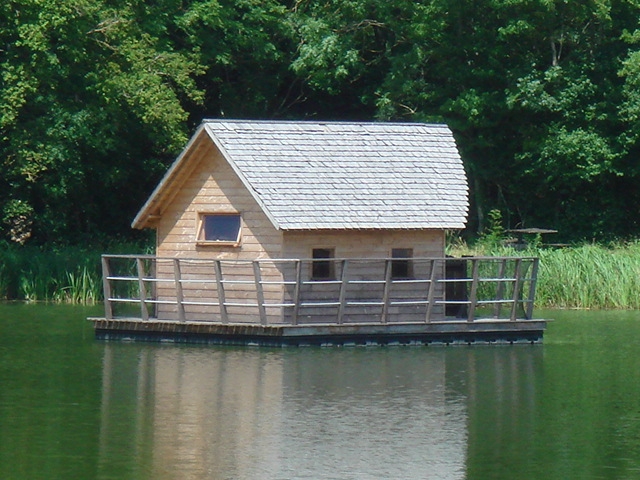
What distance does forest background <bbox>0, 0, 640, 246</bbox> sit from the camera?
140 ft

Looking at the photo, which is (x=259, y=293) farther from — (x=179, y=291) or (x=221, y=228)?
(x=221, y=228)

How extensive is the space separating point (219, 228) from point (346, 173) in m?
2.72

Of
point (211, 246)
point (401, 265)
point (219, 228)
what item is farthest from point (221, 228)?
point (401, 265)

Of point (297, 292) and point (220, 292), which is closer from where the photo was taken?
point (297, 292)

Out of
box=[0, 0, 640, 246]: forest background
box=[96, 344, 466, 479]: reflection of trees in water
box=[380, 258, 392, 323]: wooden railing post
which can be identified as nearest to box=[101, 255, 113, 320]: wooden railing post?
box=[96, 344, 466, 479]: reflection of trees in water

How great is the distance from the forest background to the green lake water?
15595mm

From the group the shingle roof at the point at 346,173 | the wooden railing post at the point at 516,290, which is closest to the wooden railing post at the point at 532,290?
the wooden railing post at the point at 516,290

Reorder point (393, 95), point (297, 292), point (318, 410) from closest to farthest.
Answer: point (318, 410), point (297, 292), point (393, 95)

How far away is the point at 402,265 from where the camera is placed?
28.7m

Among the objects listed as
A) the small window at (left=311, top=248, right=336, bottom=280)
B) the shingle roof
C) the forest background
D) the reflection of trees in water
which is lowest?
the reflection of trees in water

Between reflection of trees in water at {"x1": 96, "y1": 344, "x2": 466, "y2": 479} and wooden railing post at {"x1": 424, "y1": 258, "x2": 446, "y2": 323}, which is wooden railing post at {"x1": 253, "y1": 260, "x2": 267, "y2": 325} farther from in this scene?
wooden railing post at {"x1": 424, "y1": 258, "x2": 446, "y2": 323}

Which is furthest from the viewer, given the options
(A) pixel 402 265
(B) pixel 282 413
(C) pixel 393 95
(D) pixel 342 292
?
(C) pixel 393 95

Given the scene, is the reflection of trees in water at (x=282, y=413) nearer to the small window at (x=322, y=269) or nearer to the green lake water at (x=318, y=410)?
the green lake water at (x=318, y=410)

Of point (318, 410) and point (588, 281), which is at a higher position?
point (588, 281)
